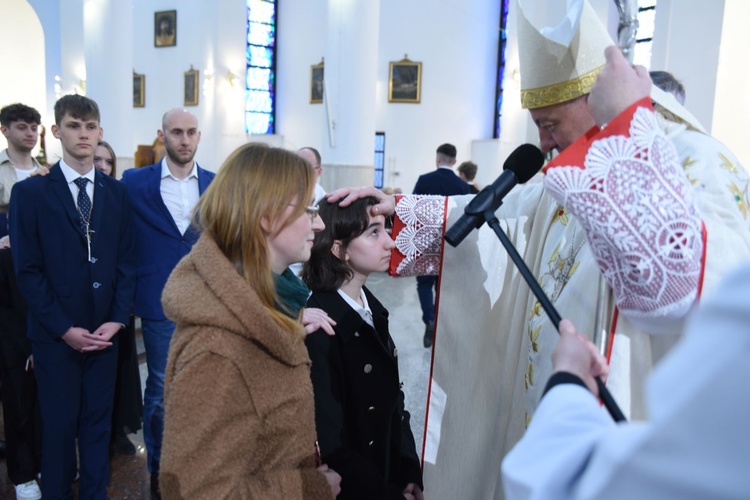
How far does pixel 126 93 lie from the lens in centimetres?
909

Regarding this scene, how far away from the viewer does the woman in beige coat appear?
114 cm

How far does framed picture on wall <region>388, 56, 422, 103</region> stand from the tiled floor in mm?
8282

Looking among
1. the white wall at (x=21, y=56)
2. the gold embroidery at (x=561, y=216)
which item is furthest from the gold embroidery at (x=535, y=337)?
the white wall at (x=21, y=56)

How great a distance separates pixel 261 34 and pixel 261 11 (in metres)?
0.60

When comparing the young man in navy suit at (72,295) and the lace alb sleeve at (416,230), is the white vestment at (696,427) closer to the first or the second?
the lace alb sleeve at (416,230)

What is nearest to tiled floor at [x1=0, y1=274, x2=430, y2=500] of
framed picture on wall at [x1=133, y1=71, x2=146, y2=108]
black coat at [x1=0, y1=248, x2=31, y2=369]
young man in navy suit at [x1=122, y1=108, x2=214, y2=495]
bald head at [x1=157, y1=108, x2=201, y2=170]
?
young man in navy suit at [x1=122, y1=108, x2=214, y2=495]

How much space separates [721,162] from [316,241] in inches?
44.3

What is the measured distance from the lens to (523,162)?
1469 millimetres

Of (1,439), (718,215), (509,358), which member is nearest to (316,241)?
(509,358)

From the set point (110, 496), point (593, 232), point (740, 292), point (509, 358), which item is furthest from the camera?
point (110, 496)

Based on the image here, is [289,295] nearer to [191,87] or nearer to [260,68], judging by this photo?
[191,87]

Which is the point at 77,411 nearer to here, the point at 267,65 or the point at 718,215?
the point at 718,215

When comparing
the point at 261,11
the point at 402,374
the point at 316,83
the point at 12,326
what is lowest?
the point at 402,374

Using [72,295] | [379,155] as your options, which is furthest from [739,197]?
[379,155]
